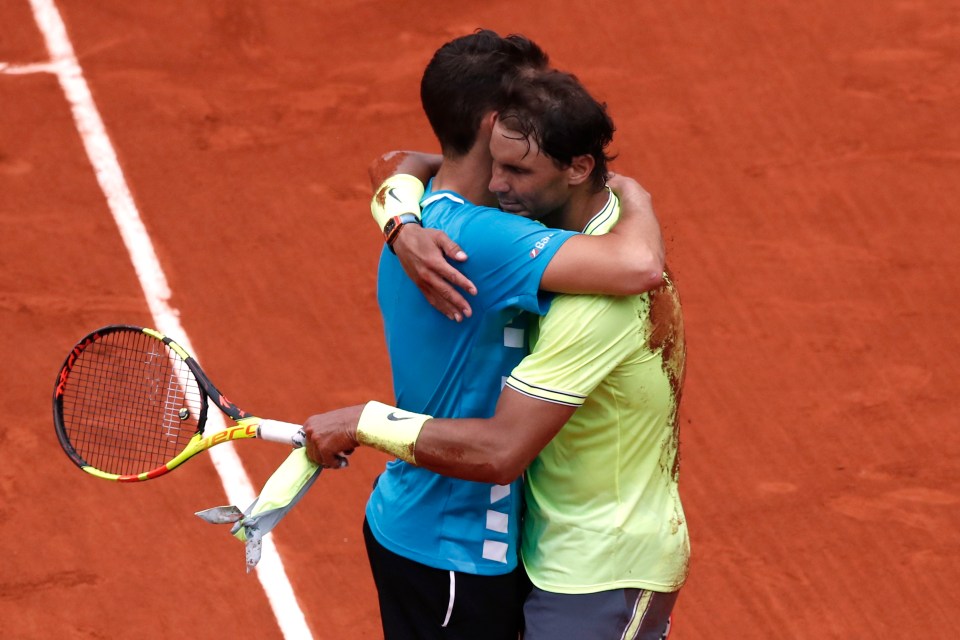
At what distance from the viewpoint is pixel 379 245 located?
24.3 feet

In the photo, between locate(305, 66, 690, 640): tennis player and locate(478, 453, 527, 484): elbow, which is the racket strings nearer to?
locate(305, 66, 690, 640): tennis player

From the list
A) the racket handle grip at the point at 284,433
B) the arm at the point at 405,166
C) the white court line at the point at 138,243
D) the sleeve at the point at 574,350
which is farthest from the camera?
the white court line at the point at 138,243

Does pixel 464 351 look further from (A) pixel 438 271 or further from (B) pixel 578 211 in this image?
(B) pixel 578 211

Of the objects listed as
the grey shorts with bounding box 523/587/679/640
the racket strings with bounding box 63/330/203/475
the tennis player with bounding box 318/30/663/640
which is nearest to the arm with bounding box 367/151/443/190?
the tennis player with bounding box 318/30/663/640

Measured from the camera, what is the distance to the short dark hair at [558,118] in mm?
3154

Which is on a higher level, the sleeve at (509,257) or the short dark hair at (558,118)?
the short dark hair at (558,118)

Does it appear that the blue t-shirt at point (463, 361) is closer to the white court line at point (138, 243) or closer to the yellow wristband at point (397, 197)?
the yellow wristband at point (397, 197)

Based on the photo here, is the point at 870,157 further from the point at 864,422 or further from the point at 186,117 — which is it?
the point at 186,117

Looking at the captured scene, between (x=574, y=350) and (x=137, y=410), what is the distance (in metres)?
3.03

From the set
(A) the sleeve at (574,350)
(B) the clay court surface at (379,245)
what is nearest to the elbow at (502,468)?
(A) the sleeve at (574,350)

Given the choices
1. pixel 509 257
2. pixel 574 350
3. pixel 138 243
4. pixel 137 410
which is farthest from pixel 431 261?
pixel 138 243

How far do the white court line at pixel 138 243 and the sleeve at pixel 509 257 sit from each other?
2.81 meters

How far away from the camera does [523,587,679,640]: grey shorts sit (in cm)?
336

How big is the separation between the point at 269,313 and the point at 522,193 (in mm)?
3952
